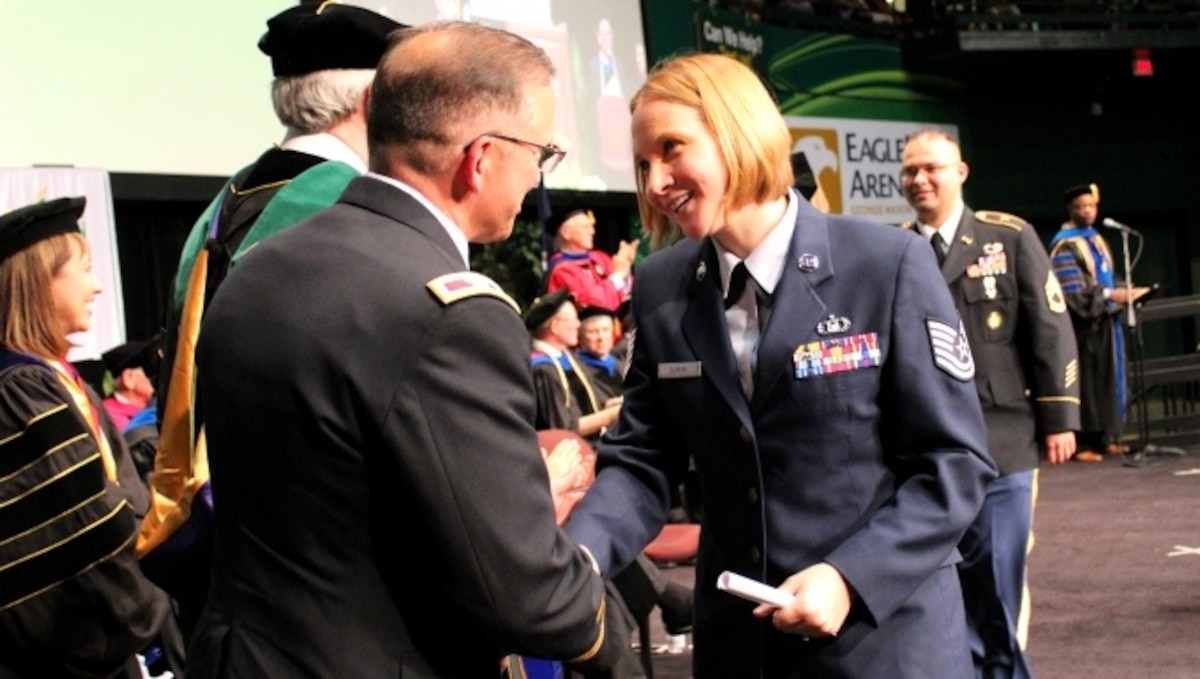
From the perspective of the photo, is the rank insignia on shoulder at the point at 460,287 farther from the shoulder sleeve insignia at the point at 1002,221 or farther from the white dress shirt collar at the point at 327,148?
the shoulder sleeve insignia at the point at 1002,221

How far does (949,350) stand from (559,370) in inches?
254

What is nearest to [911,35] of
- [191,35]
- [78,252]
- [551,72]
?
[191,35]

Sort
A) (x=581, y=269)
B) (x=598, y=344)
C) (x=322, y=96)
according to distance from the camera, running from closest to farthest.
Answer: (x=322, y=96) → (x=598, y=344) → (x=581, y=269)

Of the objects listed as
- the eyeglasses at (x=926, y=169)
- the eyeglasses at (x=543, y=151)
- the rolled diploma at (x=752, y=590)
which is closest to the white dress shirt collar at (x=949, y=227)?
the eyeglasses at (x=926, y=169)

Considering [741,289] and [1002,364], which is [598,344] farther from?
[741,289]

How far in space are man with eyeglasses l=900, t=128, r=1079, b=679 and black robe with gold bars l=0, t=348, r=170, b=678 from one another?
2.62 m

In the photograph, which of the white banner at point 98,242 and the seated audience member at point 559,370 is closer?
the white banner at point 98,242

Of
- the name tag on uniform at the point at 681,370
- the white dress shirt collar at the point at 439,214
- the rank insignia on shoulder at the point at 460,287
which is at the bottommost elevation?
the name tag on uniform at the point at 681,370

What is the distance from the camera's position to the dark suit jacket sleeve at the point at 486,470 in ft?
5.95

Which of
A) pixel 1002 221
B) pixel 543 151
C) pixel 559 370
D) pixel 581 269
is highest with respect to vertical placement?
pixel 543 151

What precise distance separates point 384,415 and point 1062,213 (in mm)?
21992

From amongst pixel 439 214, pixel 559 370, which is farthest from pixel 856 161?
pixel 439 214

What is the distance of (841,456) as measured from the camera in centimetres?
256

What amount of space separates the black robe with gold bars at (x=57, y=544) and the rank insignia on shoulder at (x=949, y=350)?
7.31 feet
